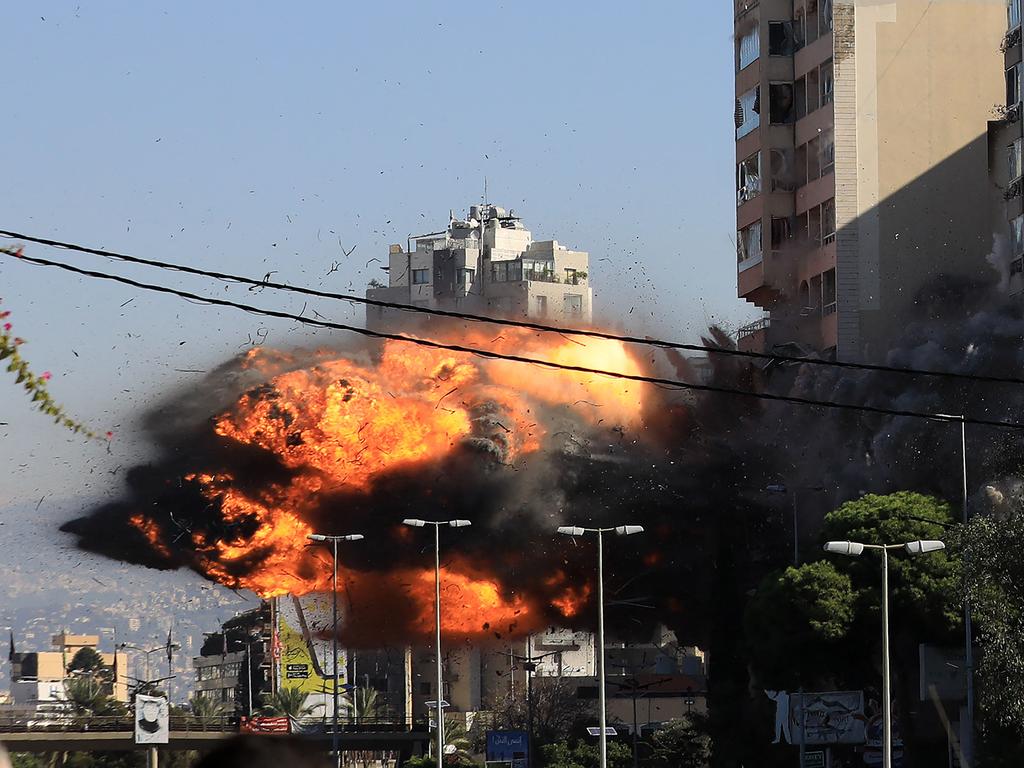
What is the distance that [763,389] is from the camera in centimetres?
9044

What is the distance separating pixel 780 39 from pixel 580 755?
118 feet

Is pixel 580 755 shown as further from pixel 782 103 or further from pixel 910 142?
pixel 910 142

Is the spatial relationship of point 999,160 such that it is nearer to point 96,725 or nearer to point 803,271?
point 803,271

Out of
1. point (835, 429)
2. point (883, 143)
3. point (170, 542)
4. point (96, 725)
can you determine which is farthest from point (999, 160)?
point (96, 725)

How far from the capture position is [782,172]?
303 feet

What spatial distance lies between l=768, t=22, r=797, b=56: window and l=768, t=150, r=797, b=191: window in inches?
185

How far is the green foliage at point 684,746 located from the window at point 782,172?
1020 inches

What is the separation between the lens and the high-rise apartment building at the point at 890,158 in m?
88.4

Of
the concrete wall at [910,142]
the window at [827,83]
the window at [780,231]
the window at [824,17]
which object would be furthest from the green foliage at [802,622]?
the window at [824,17]

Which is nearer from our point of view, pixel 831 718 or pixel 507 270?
pixel 831 718

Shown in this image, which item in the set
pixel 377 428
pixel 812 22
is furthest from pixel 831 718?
pixel 812 22

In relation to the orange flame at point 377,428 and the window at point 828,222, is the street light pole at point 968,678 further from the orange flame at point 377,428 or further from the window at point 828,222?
the window at point 828,222

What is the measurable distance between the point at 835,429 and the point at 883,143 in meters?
13.3

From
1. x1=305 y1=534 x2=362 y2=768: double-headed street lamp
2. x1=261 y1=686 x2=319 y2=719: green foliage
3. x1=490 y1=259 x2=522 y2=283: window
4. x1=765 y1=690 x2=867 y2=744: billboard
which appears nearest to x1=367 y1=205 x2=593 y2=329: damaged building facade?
x1=490 y1=259 x2=522 y2=283: window
